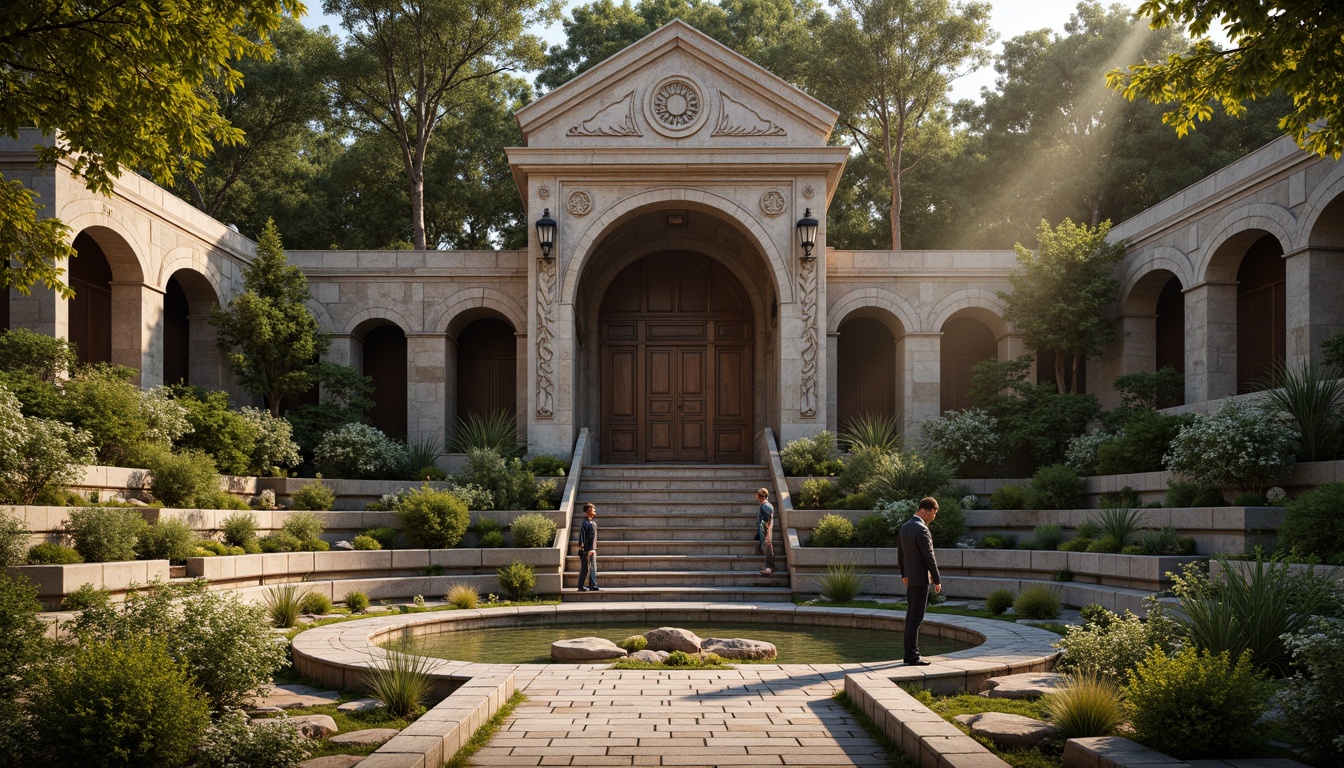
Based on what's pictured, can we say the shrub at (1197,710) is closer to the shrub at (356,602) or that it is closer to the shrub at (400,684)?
the shrub at (400,684)

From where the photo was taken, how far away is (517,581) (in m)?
14.7

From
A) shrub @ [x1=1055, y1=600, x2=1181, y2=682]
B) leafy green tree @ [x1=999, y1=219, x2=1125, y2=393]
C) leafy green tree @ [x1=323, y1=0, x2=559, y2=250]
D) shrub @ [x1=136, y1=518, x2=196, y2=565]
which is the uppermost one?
leafy green tree @ [x1=323, y1=0, x2=559, y2=250]

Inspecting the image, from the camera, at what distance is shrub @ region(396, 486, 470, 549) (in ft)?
51.4

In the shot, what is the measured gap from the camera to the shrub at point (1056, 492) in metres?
16.4

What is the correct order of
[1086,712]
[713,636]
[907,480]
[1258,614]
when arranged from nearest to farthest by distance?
[1086,712], [1258,614], [713,636], [907,480]

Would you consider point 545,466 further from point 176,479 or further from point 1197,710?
point 1197,710

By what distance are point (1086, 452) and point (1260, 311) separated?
4.66 m

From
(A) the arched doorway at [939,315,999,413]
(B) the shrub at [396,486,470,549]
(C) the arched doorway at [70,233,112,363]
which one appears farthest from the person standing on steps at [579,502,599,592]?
(A) the arched doorway at [939,315,999,413]

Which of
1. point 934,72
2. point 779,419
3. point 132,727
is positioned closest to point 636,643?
point 132,727

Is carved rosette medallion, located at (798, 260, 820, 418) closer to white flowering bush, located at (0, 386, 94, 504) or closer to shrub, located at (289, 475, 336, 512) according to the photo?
shrub, located at (289, 475, 336, 512)

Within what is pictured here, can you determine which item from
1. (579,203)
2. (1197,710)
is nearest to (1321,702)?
(1197,710)

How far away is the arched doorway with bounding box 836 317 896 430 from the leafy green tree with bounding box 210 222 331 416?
38.4 feet

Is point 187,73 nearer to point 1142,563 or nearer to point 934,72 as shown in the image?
point 1142,563

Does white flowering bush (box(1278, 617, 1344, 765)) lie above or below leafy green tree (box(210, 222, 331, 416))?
below
